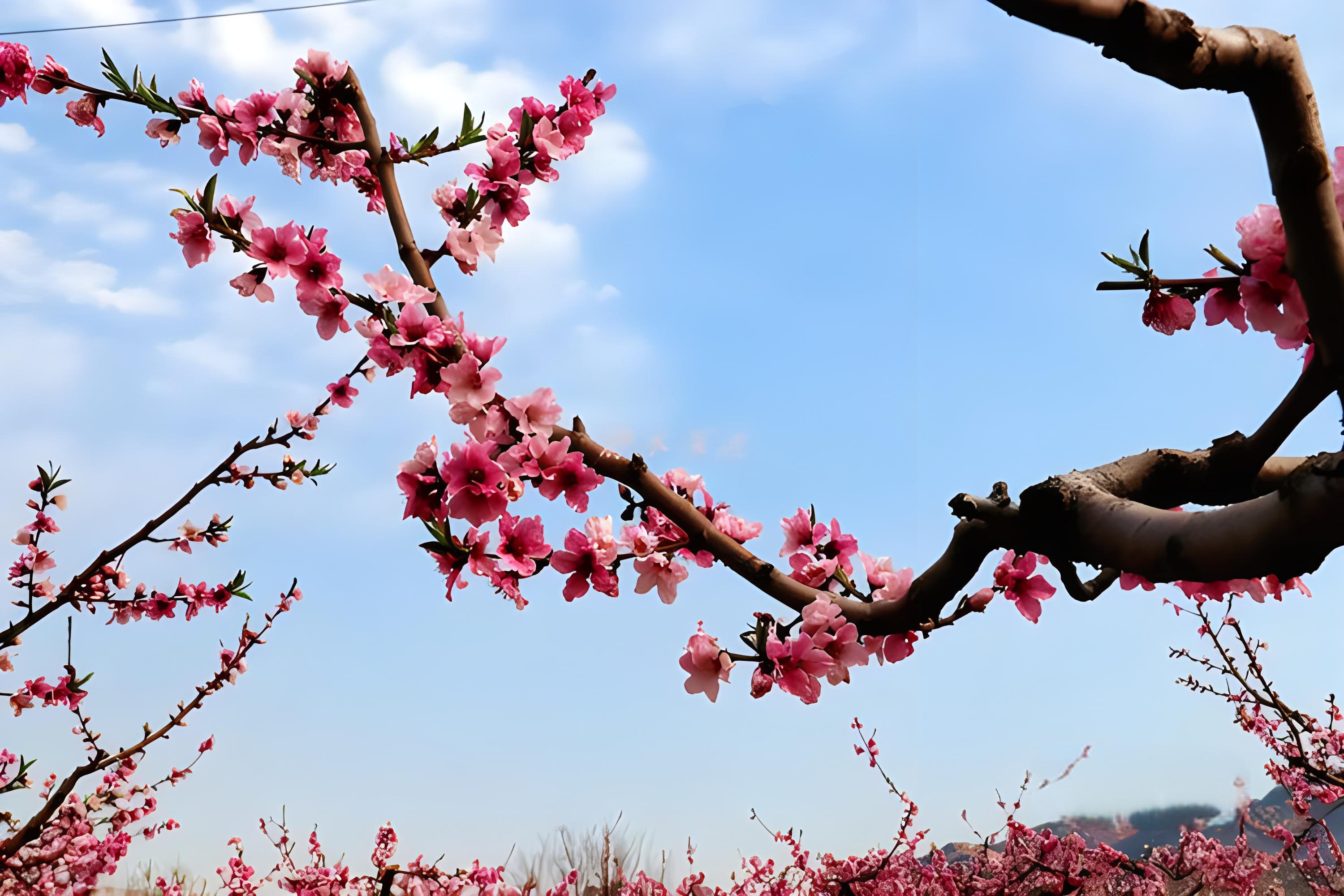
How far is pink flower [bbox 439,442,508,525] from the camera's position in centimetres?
208

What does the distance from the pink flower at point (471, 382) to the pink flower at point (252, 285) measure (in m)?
0.85

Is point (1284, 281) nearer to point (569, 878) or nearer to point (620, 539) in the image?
point (620, 539)

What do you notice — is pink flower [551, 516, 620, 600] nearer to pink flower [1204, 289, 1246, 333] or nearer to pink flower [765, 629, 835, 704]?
pink flower [765, 629, 835, 704]

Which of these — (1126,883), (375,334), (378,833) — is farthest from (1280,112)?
(1126,883)

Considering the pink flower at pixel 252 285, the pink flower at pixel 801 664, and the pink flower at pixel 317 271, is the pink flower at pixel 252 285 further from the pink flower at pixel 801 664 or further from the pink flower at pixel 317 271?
the pink flower at pixel 801 664

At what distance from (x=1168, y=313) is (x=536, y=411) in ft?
4.67

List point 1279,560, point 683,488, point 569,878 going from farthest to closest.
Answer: point 569,878 → point 683,488 → point 1279,560

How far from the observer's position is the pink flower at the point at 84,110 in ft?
11.1

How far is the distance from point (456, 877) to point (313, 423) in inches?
114

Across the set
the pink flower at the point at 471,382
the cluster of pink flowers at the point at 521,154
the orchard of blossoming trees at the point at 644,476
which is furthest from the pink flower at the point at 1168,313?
the cluster of pink flowers at the point at 521,154

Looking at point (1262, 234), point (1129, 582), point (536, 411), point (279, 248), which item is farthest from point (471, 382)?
point (1129, 582)

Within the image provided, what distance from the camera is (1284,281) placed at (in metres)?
1.59

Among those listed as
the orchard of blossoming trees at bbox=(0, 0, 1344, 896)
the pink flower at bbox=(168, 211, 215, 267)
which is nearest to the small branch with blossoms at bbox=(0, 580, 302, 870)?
the orchard of blossoming trees at bbox=(0, 0, 1344, 896)

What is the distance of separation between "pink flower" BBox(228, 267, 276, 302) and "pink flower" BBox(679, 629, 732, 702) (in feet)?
5.33
